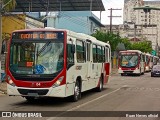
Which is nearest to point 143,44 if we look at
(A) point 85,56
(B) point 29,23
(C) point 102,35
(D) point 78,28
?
(D) point 78,28

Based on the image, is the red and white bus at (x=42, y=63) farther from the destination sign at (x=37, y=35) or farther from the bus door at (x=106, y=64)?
the bus door at (x=106, y=64)

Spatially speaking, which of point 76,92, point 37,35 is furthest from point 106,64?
point 37,35

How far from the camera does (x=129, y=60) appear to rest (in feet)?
154

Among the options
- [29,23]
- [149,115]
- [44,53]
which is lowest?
[149,115]

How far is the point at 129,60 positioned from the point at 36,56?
3298cm

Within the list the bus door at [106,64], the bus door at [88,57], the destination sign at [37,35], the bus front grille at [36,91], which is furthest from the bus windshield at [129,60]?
the bus front grille at [36,91]

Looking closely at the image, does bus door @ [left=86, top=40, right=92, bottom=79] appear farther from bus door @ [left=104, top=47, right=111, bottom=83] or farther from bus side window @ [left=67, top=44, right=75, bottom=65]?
bus door @ [left=104, top=47, right=111, bottom=83]

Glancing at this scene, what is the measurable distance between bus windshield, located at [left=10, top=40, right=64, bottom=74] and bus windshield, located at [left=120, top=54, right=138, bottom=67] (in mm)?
32509

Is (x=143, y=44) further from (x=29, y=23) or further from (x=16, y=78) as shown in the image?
(x=16, y=78)

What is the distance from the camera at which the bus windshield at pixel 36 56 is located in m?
14.6

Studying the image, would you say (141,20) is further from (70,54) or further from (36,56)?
(36,56)

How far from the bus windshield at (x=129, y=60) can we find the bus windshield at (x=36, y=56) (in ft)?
107

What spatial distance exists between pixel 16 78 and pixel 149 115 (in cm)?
508

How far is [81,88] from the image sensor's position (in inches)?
675
